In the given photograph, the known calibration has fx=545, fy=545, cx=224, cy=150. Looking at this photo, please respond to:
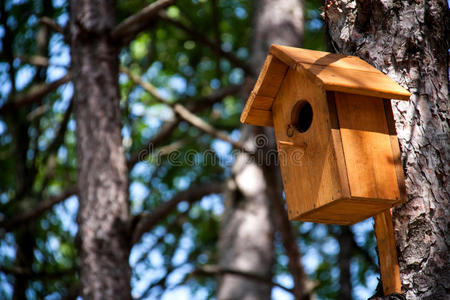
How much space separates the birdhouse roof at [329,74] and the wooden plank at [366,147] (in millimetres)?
120

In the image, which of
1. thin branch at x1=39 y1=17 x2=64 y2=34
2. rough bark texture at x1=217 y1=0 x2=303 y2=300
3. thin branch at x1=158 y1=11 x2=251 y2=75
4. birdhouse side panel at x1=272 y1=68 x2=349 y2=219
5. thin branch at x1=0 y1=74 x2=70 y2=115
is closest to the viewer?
birdhouse side panel at x1=272 y1=68 x2=349 y2=219

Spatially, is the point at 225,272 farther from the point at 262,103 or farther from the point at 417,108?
the point at 417,108

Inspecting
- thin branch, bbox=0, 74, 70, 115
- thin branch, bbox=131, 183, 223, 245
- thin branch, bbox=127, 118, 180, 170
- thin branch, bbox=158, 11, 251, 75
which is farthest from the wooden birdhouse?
thin branch, bbox=0, 74, 70, 115

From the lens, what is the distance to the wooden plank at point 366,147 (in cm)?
215

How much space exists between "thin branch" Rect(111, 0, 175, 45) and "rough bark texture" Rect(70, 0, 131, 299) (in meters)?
0.11

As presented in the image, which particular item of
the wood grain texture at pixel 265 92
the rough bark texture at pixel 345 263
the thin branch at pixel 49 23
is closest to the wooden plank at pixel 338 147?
the wood grain texture at pixel 265 92

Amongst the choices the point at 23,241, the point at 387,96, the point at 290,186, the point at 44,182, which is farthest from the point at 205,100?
the point at 387,96

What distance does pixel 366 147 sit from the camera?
2230mm

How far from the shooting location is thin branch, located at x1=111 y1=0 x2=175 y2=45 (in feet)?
12.8

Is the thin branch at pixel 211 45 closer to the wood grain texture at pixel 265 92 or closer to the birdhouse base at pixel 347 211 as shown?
the wood grain texture at pixel 265 92

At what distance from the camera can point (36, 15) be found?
19.2 feet

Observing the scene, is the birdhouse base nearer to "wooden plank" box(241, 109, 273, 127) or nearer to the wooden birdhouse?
the wooden birdhouse

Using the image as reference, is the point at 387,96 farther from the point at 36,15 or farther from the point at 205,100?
the point at 36,15

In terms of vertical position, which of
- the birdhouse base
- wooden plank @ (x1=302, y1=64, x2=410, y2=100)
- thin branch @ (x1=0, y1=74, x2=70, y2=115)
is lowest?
the birdhouse base
